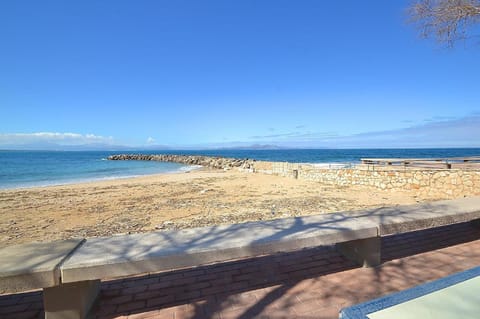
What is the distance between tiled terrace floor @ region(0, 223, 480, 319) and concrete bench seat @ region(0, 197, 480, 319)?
0.94 feet

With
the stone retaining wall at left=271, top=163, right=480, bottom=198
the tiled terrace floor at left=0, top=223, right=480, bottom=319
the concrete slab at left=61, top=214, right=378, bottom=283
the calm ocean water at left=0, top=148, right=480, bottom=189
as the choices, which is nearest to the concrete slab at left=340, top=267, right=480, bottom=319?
the tiled terrace floor at left=0, top=223, right=480, bottom=319

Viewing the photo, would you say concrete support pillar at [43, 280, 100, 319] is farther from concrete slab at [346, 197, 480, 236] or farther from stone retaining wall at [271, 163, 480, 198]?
stone retaining wall at [271, 163, 480, 198]

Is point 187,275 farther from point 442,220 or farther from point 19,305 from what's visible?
point 442,220

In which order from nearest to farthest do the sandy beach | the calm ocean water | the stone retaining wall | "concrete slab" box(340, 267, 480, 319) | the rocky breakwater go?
"concrete slab" box(340, 267, 480, 319), the sandy beach, the stone retaining wall, the calm ocean water, the rocky breakwater

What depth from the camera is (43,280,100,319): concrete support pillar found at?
1.97 meters

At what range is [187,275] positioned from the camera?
2924mm

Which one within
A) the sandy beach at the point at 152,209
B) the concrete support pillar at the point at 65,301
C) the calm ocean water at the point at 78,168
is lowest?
the calm ocean water at the point at 78,168

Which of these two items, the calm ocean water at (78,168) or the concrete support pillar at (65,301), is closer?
the concrete support pillar at (65,301)

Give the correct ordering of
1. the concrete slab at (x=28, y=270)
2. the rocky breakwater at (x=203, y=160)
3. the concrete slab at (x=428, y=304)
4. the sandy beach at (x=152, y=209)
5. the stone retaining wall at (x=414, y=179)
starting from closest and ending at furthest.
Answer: the concrete slab at (x=428, y=304), the concrete slab at (x=28, y=270), the sandy beach at (x=152, y=209), the stone retaining wall at (x=414, y=179), the rocky breakwater at (x=203, y=160)

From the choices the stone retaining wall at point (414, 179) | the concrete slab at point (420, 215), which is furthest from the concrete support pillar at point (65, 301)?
the stone retaining wall at point (414, 179)

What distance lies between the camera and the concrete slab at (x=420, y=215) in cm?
293

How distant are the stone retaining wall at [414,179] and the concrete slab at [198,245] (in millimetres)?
9155

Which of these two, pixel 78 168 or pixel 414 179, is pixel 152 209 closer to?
pixel 414 179

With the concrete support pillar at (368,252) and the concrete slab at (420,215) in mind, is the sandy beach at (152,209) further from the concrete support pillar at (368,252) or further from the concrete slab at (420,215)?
the concrete support pillar at (368,252)
